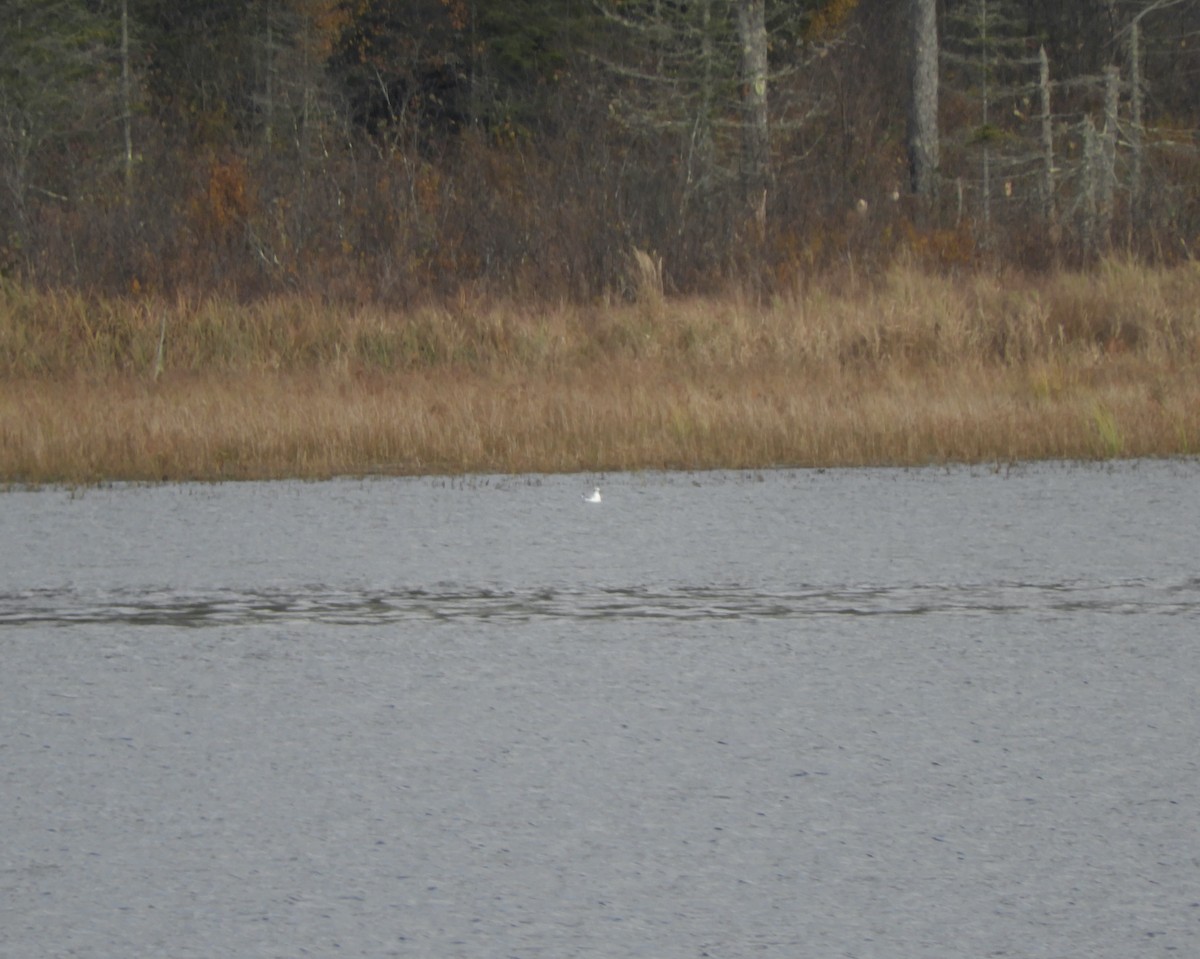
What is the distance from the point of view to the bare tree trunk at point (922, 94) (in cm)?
2548

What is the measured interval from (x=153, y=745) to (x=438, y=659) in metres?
1.34

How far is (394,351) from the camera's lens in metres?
17.2

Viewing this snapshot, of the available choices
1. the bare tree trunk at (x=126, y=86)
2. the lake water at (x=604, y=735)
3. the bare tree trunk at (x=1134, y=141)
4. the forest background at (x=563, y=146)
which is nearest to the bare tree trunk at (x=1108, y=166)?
the forest background at (x=563, y=146)

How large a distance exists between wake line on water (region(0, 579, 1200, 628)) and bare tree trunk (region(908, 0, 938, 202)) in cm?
1801

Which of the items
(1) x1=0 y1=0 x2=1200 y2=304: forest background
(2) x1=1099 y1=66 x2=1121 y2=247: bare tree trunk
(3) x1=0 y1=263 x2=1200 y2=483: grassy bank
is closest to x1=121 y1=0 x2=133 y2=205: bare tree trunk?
(1) x1=0 y1=0 x2=1200 y2=304: forest background

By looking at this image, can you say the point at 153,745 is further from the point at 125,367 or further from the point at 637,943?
the point at 125,367

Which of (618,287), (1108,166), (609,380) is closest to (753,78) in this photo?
(1108,166)

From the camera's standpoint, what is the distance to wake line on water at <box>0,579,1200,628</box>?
755cm

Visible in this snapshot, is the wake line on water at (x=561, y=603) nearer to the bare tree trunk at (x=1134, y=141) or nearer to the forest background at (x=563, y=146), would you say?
the forest background at (x=563, y=146)

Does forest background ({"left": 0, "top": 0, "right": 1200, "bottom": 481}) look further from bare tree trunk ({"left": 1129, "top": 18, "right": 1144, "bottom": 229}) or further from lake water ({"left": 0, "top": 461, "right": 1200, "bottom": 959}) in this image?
lake water ({"left": 0, "top": 461, "right": 1200, "bottom": 959})

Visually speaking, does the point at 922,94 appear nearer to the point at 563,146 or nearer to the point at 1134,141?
the point at 1134,141

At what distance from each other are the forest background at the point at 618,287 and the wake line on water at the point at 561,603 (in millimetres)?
3919

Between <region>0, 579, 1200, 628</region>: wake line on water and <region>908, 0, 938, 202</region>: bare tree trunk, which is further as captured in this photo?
<region>908, 0, 938, 202</region>: bare tree trunk

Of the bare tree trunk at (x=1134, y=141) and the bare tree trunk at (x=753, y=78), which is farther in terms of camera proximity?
the bare tree trunk at (x=753, y=78)
